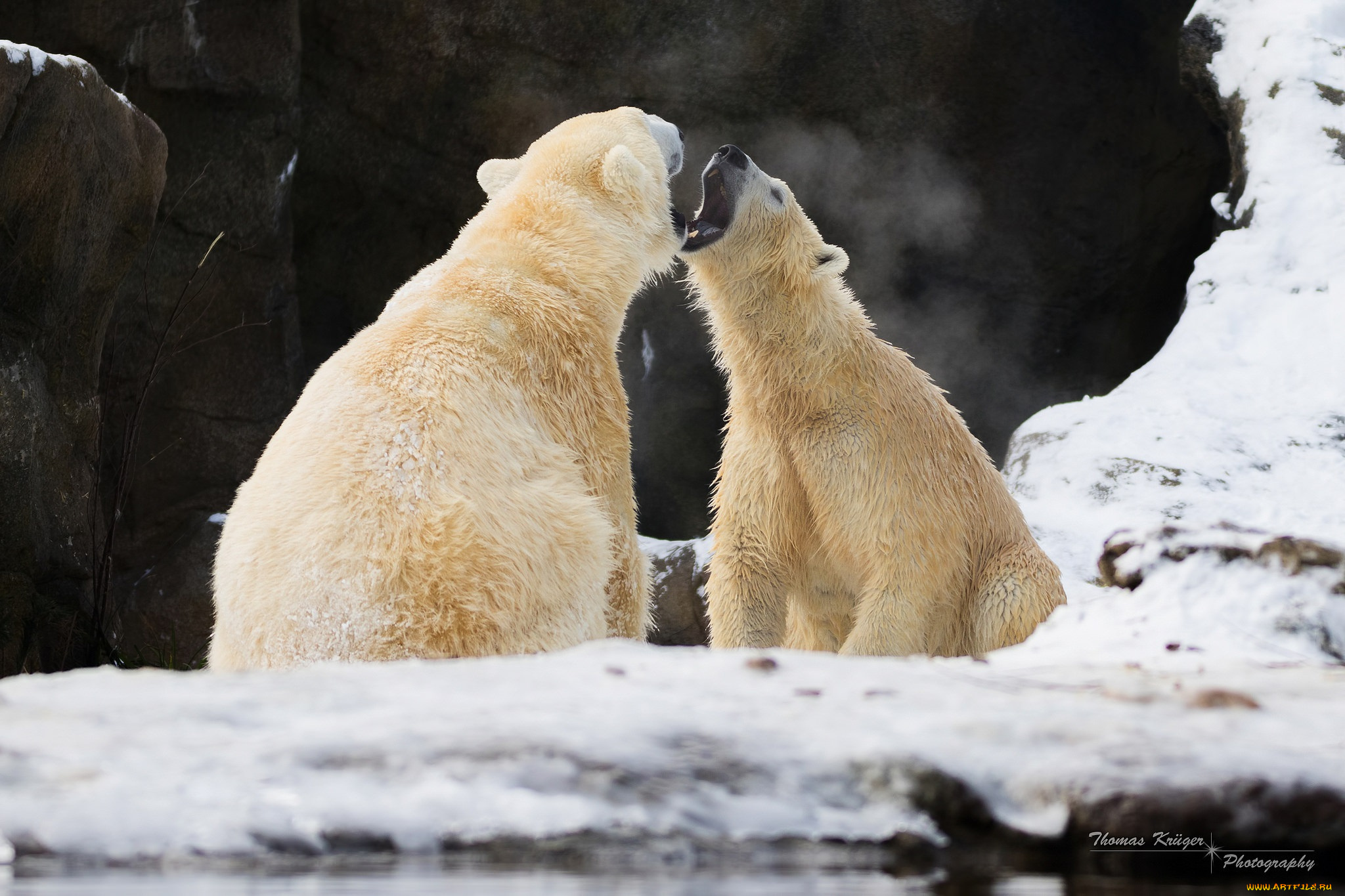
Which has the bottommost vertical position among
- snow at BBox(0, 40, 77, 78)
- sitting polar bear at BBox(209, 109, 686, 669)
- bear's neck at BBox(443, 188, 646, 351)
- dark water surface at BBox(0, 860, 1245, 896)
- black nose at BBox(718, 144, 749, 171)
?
dark water surface at BBox(0, 860, 1245, 896)

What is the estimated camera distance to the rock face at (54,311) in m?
4.98

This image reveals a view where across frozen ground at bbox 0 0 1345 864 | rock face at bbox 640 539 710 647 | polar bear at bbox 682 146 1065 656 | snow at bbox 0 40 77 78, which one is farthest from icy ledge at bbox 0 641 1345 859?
rock face at bbox 640 539 710 647

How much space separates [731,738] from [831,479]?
2530mm

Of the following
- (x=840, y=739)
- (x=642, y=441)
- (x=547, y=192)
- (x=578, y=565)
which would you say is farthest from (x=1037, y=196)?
(x=840, y=739)

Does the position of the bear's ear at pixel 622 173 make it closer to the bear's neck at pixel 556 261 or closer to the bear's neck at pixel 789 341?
the bear's neck at pixel 556 261

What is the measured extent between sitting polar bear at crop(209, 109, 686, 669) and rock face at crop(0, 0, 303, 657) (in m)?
4.50

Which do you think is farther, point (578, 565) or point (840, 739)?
point (578, 565)

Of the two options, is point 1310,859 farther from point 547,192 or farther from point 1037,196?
point 1037,196

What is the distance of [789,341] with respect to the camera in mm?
4258

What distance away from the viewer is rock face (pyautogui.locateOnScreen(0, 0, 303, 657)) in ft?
24.8

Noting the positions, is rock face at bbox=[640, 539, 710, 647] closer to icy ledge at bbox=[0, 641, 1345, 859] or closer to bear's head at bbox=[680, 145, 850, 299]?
bear's head at bbox=[680, 145, 850, 299]

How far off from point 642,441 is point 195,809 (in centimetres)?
850

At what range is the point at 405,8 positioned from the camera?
27.7 feet

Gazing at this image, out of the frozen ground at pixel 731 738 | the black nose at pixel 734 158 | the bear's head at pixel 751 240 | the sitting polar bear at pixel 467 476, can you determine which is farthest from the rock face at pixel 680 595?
the frozen ground at pixel 731 738
